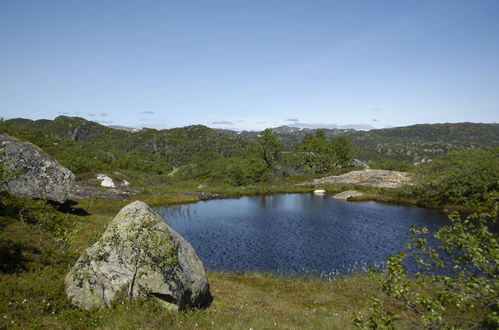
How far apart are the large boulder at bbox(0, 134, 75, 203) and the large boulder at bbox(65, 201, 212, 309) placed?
20768mm

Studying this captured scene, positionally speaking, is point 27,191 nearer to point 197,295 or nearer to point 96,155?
point 197,295

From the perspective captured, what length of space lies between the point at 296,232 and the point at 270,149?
71.4m

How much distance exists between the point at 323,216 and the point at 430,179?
24598 mm

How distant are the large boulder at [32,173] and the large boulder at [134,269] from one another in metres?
20.8

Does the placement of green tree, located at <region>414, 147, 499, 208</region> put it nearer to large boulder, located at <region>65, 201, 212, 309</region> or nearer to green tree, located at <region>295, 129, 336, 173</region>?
large boulder, located at <region>65, 201, 212, 309</region>

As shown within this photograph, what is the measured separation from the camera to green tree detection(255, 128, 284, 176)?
4336 inches

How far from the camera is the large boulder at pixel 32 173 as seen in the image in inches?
1220

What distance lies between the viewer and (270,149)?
113 meters

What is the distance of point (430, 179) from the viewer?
6066cm

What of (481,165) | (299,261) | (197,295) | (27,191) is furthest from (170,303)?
(481,165)

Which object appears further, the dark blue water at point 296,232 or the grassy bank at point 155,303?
the dark blue water at point 296,232

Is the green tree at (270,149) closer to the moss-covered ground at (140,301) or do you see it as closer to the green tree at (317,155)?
the green tree at (317,155)

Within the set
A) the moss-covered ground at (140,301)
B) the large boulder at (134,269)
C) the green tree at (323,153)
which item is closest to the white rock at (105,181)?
the moss-covered ground at (140,301)

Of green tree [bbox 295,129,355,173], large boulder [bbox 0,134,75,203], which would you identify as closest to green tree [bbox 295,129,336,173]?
green tree [bbox 295,129,355,173]
